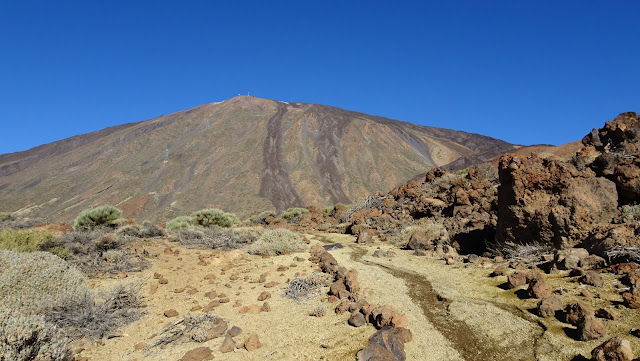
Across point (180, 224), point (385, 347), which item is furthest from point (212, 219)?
point (385, 347)

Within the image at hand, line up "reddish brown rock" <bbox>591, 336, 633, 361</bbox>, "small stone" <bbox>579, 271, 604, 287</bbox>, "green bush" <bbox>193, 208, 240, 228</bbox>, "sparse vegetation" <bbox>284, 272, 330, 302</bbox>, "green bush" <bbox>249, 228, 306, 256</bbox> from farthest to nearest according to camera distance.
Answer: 1. "green bush" <bbox>193, 208, 240, 228</bbox>
2. "green bush" <bbox>249, 228, 306, 256</bbox>
3. "sparse vegetation" <bbox>284, 272, 330, 302</bbox>
4. "small stone" <bbox>579, 271, 604, 287</bbox>
5. "reddish brown rock" <bbox>591, 336, 633, 361</bbox>

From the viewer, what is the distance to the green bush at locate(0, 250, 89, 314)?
413 cm

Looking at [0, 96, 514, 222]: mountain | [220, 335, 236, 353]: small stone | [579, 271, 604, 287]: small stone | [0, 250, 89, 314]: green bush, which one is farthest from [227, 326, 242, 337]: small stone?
[0, 96, 514, 222]: mountain

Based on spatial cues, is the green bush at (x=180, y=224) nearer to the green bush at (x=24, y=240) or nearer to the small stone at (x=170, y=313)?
the green bush at (x=24, y=240)

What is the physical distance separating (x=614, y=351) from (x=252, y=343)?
3089mm

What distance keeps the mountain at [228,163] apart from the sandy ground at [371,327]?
121 ft

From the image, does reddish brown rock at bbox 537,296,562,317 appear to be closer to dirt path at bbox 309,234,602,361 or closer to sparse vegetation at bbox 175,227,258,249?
dirt path at bbox 309,234,602,361

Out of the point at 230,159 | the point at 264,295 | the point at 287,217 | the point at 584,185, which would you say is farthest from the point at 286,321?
the point at 230,159

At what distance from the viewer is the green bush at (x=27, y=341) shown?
283 centimetres

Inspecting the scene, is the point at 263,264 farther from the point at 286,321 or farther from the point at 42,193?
the point at 42,193

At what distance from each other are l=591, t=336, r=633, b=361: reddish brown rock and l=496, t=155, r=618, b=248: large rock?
3619mm

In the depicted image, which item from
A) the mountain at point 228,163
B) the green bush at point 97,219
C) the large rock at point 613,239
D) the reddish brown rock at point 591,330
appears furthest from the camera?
the mountain at point 228,163

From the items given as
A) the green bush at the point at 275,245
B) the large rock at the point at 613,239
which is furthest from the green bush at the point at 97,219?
the large rock at the point at 613,239

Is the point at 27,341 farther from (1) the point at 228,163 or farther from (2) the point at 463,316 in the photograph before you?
(1) the point at 228,163
